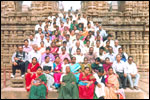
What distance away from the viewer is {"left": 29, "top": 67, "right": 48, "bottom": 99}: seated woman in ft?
23.6

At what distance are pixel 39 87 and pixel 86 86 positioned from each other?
1.60m

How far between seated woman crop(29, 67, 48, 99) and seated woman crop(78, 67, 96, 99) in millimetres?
1217

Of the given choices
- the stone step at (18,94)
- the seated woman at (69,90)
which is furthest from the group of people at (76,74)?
the stone step at (18,94)

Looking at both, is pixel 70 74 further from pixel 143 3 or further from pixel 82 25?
pixel 143 3

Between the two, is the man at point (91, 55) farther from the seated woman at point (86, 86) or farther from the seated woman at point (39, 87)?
the seated woman at point (39, 87)

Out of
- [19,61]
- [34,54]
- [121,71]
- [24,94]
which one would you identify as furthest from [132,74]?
[19,61]

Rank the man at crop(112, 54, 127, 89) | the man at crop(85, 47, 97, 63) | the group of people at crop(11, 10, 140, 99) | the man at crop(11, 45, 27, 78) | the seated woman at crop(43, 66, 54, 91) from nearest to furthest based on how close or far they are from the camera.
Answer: the group of people at crop(11, 10, 140, 99), the seated woman at crop(43, 66, 54, 91), the man at crop(112, 54, 127, 89), the man at crop(11, 45, 27, 78), the man at crop(85, 47, 97, 63)

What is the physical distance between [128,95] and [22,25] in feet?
38.3

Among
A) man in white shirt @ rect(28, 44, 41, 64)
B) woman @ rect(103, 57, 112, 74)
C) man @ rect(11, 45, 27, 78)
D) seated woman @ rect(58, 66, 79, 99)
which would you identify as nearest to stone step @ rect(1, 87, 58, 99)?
seated woman @ rect(58, 66, 79, 99)

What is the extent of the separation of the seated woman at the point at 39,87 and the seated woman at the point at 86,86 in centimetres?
122

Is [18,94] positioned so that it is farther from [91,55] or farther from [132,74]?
[132,74]

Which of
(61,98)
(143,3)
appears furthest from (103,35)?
(143,3)

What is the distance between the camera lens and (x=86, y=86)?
7.38 m

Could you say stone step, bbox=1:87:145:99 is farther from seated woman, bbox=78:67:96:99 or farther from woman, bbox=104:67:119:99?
seated woman, bbox=78:67:96:99
